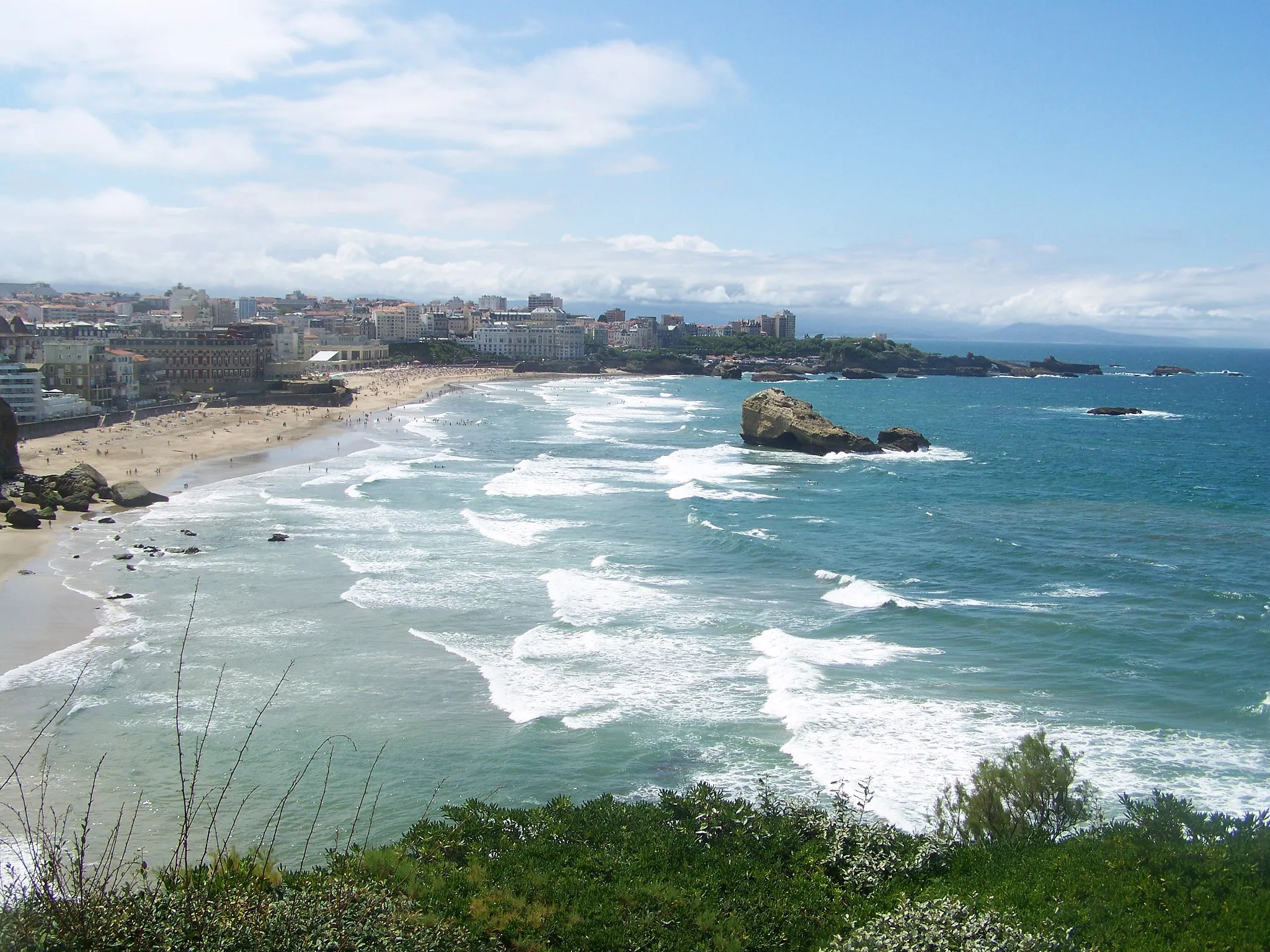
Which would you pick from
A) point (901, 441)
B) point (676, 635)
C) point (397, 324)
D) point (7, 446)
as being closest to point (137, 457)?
point (7, 446)

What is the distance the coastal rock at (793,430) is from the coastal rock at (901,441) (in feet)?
4.03

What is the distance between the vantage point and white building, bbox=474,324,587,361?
17288 centimetres

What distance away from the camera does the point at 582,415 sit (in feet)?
291

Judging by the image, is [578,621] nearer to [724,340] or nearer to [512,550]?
[512,550]

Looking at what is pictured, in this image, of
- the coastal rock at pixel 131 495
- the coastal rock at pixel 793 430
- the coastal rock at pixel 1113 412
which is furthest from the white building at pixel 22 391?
the coastal rock at pixel 1113 412

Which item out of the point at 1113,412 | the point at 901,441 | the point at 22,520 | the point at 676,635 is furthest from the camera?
the point at 1113,412

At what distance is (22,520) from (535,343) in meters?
139

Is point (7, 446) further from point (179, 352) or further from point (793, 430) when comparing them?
point (179, 352)

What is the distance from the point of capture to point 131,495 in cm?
4209

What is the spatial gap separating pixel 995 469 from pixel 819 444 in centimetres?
1039

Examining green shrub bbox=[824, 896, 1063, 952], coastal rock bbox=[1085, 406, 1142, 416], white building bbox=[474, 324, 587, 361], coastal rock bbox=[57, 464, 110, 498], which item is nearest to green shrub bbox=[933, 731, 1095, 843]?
green shrub bbox=[824, 896, 1063, 952]

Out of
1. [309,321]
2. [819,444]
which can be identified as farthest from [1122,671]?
[309,321]

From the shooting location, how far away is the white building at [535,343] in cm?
17288

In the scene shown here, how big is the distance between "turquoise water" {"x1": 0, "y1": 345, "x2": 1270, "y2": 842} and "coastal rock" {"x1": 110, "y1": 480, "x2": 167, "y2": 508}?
4.20 feet
